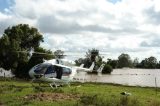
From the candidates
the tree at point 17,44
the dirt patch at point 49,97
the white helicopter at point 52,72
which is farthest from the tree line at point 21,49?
the dirt patch at point 49,97

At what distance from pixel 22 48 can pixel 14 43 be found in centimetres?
528

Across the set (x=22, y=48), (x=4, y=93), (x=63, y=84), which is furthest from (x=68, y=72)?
(x=22, y=48)

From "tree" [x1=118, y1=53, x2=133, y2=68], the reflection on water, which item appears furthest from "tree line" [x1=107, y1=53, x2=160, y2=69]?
the reflection on water

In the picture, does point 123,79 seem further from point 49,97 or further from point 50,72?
point 49,97

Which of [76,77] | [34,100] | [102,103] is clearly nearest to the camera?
[102,103]

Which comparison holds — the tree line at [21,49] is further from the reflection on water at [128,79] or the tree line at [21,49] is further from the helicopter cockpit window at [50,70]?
the helicopter cockpit window at [50,70]

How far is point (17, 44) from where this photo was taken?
6231 cm

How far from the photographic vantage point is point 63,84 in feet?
129

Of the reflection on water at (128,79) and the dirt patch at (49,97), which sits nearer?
the dirt patch at (49,97)

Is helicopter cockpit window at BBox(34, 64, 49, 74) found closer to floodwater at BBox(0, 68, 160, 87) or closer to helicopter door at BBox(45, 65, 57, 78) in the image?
helicopter door at BBox(45, 65, 57, 78)

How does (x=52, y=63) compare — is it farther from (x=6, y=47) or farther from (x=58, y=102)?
(x=6, y=47)

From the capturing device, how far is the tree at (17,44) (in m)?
61.2

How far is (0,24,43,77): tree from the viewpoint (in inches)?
2411

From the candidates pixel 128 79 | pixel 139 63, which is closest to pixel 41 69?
pixel 128 79
